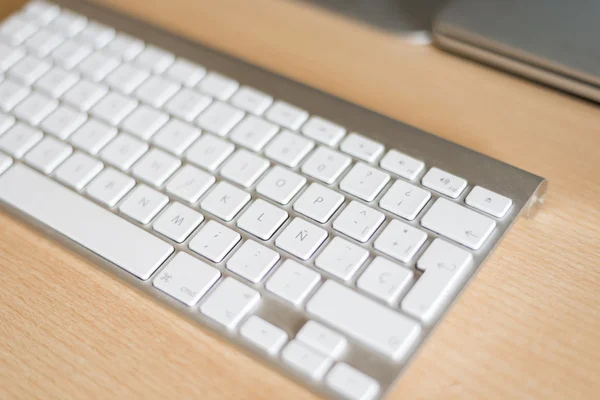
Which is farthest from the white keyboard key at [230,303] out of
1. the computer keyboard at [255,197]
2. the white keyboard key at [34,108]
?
the white keyboard key at [34,108]

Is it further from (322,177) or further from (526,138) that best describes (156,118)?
(526,138)

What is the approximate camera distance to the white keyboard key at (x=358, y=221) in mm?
370

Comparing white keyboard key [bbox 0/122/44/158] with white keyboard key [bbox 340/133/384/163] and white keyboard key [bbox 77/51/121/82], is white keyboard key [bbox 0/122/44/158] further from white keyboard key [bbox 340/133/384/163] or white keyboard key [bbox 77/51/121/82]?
white keyboard key [bbox 340/133/384/163]

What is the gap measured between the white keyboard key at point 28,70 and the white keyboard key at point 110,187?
0.42ft

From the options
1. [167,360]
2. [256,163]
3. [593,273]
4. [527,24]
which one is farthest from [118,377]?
[527,24]

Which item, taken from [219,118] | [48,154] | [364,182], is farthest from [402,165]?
[48,154]

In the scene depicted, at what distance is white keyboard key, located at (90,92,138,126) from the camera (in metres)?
0.46

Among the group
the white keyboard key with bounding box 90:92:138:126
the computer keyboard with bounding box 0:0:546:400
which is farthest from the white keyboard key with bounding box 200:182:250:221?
the white keyboard key with bounding box 90:92:138:126

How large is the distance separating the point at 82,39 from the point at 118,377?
304mm

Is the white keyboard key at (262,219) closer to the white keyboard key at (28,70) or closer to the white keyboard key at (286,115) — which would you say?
the white keyboard key at (286,115)

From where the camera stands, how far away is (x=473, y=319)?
1.16ft

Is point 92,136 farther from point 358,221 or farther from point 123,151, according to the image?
point 358,221

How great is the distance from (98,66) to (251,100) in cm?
13

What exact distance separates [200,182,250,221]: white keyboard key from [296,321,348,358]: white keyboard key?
92mm
